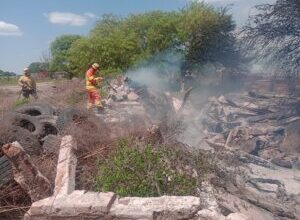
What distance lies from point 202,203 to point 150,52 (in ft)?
70.0

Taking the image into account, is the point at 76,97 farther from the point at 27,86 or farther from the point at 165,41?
the point at 165,41

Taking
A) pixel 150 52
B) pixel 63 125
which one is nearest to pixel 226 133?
pixel 63 125

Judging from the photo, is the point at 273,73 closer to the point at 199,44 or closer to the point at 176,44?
the point at 199,44

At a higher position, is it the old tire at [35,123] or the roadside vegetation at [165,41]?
the roadside vegetation at [165,41]

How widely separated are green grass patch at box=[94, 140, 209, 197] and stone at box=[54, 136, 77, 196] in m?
0.46

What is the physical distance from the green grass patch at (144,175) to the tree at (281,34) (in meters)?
13.2

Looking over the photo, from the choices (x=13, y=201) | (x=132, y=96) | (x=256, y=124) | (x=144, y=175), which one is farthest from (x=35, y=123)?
(x=256, y=124)

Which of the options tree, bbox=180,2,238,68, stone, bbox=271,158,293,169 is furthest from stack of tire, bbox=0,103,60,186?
tree, bbox=180,2,238,68

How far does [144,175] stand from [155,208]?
1.24 metres

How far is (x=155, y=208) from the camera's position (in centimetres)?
556

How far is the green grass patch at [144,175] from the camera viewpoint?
661 centimetres

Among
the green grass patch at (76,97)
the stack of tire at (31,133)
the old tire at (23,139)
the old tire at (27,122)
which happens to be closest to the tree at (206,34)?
the green grass patch at (76,97)

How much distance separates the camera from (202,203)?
576cm

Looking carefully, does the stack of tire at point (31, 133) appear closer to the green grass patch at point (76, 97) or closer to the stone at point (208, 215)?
the stone at point (208, 215)
